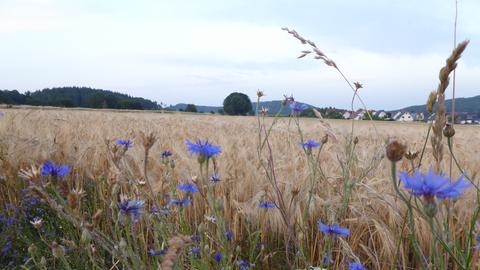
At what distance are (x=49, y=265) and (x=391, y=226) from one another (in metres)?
1.69

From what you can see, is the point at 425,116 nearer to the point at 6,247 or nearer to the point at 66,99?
the point at 6,247

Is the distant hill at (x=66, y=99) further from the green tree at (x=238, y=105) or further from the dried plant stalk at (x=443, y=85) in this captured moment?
the dried plant stalk at (x=443, y=85)

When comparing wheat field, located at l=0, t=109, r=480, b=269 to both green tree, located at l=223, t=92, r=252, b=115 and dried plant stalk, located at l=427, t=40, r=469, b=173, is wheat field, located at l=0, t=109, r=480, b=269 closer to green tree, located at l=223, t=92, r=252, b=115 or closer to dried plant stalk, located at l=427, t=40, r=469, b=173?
dried plant stalk, located at l=427, t=40, r=469, b=173

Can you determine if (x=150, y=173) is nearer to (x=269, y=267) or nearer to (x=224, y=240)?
(x=269, y=267)

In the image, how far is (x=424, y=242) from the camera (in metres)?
1.69

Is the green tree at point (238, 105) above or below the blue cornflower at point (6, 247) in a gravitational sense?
above

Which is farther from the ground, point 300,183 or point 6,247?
point 300,183

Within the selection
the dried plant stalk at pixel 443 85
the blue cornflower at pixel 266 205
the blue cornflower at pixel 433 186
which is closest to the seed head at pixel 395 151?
the blue cornflower at pixel 433 186

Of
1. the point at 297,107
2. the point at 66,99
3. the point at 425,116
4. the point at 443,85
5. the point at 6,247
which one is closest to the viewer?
the point at 443,85

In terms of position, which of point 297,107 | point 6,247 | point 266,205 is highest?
point 297,107

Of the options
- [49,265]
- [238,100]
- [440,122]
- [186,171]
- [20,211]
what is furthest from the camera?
[238,100]

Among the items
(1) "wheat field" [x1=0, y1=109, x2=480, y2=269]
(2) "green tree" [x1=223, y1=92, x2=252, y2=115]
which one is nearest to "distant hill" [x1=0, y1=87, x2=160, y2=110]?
(2) "green tree" [x1=223, y1=92, x2=252, y2=115]

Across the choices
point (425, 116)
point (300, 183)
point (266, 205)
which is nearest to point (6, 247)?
point (266, 205)

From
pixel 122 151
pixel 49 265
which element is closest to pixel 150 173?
pixel 49 265
